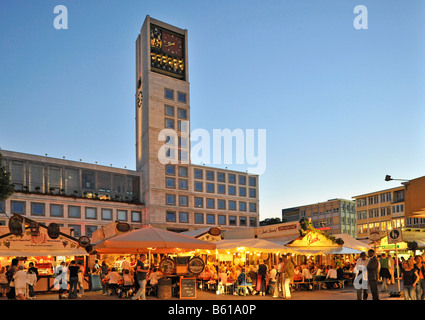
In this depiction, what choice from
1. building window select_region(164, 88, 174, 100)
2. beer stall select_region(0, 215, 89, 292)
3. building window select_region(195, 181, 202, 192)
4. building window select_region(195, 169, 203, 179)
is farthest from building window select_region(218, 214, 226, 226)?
beer stall select_region(0, 215, 89, 292)

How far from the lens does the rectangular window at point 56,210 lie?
65.4 meters

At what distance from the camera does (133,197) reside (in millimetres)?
76062

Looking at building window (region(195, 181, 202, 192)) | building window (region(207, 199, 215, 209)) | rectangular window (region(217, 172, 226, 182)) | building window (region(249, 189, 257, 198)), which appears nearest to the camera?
building window (region(195, 181, 202, 192))

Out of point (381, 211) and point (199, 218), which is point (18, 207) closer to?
point (199, 218)

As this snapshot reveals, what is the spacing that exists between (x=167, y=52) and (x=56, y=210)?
34.4 m

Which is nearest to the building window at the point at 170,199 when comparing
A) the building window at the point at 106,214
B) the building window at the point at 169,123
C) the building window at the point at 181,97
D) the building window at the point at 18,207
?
the building window at the point at 106,214

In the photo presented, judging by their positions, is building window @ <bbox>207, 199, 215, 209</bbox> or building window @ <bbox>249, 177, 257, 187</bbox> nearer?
building window @ <bbox>207, 199, 215, 209</bbox>

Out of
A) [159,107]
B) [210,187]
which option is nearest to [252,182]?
[210,187]

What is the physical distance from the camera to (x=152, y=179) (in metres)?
75.1

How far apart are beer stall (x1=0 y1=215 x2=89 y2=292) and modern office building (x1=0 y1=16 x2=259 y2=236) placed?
42742mm

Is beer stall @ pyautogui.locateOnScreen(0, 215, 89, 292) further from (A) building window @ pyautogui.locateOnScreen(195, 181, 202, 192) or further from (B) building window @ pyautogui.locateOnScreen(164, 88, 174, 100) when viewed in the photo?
(A) building window @ pyautogui.locateOnScreen(195, 181, 202, 192)

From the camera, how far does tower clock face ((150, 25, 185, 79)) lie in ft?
263

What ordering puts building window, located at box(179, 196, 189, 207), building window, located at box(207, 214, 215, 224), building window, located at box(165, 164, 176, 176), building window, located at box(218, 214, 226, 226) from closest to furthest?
building window, located at box(165, 164, 176, 176) < building window, located at box(179, 196, 189, 207) < building window, located at box(207, 214, 215, 224) < building window, located at box(218, 214, 226, 226)
